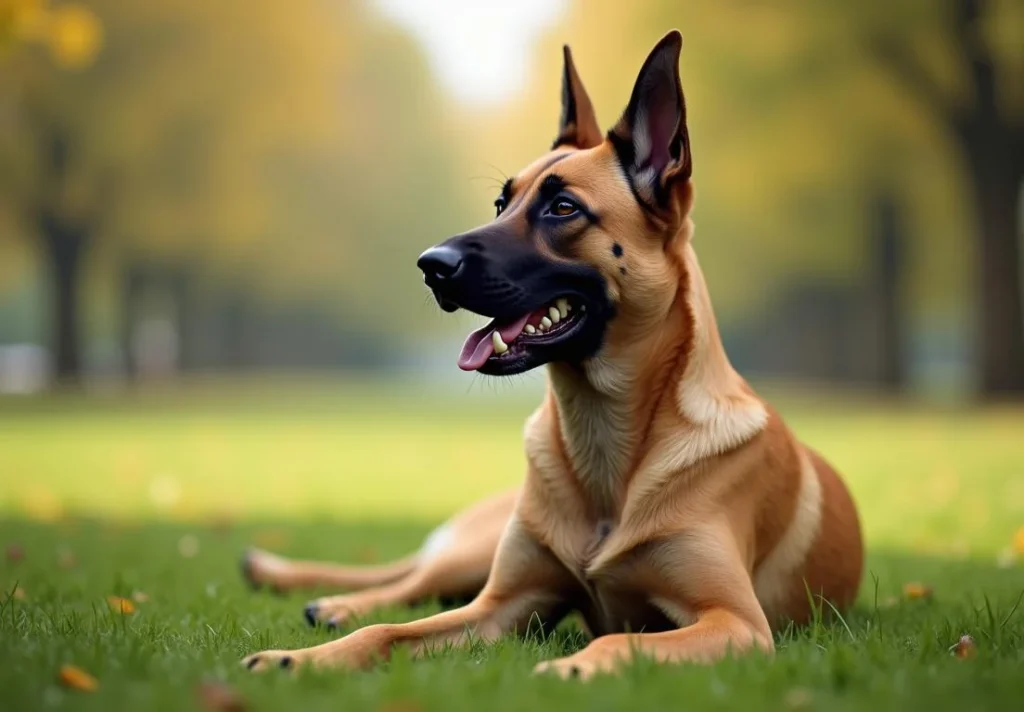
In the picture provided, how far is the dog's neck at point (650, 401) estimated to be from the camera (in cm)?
429

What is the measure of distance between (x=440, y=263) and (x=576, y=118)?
4.50ft

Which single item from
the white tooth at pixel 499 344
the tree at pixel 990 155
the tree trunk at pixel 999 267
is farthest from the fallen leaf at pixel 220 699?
the tree trunk at pixel 999 267

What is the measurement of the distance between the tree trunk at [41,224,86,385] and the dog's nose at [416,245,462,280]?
84.6 ft

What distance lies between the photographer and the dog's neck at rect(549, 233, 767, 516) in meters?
4.29

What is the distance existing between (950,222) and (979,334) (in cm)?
612

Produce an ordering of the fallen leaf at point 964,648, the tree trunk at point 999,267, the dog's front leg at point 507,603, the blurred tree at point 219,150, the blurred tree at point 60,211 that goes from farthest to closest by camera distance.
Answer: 1. the blurred tree at point 60,211
2. the blurred tree at point 219,150
3. the tree trunk at point 999,267
4. the dog's front leg at point 507,603
5. the fallen leaf at point 964,648

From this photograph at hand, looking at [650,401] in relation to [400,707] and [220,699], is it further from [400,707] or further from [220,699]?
[220,699]

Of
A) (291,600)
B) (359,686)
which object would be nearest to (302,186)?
(291,600)

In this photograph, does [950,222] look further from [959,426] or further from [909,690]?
[909,690]

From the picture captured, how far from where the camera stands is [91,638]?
382cm

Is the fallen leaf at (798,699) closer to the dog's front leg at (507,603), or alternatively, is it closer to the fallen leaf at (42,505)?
the dog's front leg at (507,603)

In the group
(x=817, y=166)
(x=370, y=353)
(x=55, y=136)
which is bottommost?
(x=370, y=353)

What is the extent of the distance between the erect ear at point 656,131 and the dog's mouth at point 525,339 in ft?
1.70

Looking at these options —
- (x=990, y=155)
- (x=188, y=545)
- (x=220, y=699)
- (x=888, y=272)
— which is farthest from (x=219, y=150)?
(x=220, y=699)
